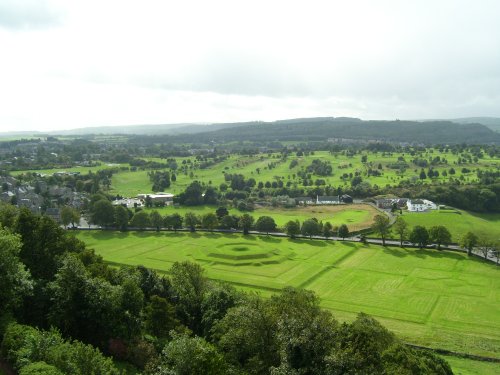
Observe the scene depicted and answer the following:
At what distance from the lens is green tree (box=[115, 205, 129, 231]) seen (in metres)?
108

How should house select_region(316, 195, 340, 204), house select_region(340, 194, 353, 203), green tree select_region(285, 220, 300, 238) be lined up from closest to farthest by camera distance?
green tree select_region(285, 220, 300, 238) < house select_region(340, 194, 353, 203) < house select_region(316, 195, 340, 204)

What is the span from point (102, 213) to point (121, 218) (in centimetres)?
559

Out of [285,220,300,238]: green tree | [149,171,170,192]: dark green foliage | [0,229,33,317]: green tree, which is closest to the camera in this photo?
[0,229,33,317]: green tree

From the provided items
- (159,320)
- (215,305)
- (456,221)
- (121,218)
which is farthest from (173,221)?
(456,221)

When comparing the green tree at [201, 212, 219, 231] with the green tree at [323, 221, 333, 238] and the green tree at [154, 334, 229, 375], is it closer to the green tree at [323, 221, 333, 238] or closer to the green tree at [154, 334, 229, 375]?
the green tree at [323, 221, 333, 238]

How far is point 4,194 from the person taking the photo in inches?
5261

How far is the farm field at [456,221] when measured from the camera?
104 metres

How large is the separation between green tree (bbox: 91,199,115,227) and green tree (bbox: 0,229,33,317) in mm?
75616

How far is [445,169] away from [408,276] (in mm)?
130645

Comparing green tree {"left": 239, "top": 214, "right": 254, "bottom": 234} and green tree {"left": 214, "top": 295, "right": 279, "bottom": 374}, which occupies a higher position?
green tree {"left": 214, "top": 295, "right": 279, "bottom": 374}

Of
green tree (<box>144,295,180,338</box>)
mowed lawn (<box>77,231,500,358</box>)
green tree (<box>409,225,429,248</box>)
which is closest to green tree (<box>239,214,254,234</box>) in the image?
mowed lawn (<box>77,231,500,358</box>)

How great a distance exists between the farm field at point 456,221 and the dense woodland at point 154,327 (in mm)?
71862

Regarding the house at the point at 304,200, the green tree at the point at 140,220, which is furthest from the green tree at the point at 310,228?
the house at the point at 304,200

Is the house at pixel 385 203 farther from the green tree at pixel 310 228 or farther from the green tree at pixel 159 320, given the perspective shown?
the green tree at pixel 159 320
